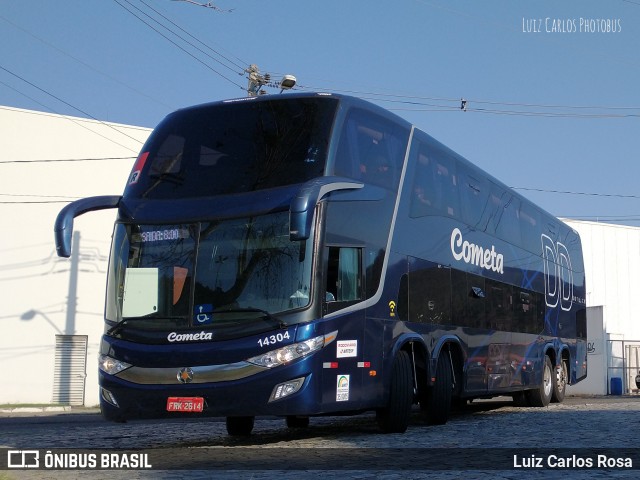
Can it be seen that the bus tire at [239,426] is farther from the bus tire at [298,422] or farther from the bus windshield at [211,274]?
the bus windshield at [211,274]

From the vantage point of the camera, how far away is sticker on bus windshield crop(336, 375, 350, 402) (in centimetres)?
1080

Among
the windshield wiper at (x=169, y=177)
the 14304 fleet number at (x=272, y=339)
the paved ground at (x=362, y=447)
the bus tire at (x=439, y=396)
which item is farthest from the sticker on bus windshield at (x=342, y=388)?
the windshield wiper at (x=169, y=177)

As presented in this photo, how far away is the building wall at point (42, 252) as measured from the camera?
100 ft

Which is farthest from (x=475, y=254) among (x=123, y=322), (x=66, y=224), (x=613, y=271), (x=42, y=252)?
(x=613, y=271)

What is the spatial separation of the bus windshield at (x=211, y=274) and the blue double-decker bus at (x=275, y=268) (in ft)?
0.05

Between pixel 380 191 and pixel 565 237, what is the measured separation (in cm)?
1233

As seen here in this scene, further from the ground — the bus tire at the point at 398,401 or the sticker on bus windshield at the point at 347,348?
the sticker on bus windshield at the point at 347,348

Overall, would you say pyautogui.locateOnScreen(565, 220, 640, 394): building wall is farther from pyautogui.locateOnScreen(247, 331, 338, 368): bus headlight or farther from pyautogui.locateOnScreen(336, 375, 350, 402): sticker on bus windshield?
pyautogui.locateOnScreen(247, 331, 338, 368): bus headlight

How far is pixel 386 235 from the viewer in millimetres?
12234

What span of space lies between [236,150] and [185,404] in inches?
122

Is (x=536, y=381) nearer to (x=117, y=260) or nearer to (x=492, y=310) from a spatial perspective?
(x=492, y=310)

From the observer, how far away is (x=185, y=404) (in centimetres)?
1025

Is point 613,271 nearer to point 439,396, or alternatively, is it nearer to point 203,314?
point 439,396

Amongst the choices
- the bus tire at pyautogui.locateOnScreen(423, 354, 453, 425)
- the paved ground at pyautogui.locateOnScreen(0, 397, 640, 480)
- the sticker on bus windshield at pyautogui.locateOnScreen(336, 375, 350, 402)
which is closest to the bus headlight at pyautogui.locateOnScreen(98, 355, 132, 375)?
the paved ground at pyautogui.locateOnScreen(0, 397, 640, 480)
